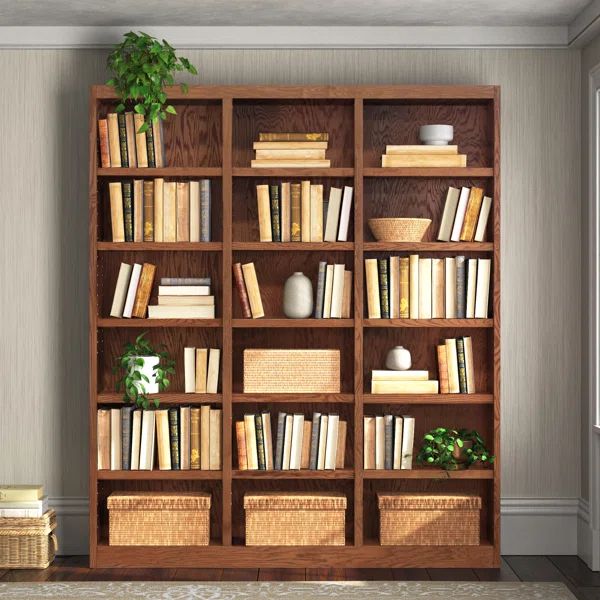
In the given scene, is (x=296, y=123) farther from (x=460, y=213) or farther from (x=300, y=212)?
(x=460, y=213)

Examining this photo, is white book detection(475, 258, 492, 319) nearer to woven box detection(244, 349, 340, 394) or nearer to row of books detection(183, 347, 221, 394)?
woven box detection(244, 349, 340, 394)

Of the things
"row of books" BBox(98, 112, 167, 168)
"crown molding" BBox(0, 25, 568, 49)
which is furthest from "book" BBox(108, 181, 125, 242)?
"crown molding" BBox(0, 25, 568, 49)

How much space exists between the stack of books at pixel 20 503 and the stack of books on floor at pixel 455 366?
6.68 feet

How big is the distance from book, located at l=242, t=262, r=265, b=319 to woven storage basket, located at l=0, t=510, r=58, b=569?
142cm

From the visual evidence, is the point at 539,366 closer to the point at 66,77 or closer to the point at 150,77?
the point at 150,77

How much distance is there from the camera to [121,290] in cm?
441

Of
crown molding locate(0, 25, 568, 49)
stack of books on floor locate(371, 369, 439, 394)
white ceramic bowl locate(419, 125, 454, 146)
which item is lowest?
stack of books on floor locate(371, 369, 439, 394)

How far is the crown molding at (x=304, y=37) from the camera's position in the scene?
4.59 m

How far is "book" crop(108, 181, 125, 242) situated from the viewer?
4.38m

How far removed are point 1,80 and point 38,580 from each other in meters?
2.49

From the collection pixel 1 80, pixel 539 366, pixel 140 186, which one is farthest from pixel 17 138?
pixel 539 366

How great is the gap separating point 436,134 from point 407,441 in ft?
4.95

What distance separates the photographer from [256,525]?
14.3ft

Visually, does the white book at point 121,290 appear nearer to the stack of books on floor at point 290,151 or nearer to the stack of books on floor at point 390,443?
the stack of books on floor at point 290,151
